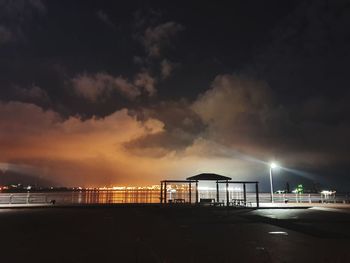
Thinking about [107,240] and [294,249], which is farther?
[107,240]

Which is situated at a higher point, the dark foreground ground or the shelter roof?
the shelter roof

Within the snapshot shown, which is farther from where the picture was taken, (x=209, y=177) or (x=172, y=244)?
(x=209, y=177)

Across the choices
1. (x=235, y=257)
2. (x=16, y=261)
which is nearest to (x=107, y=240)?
(x=16, y=261)

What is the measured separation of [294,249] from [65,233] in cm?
920

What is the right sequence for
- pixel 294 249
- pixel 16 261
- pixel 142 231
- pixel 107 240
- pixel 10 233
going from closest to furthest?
pixel 16 261, pixel 294 249, pixel 107 240, pixel 10 233, pixel 142 231

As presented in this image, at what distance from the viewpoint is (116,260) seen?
8648 millimetres

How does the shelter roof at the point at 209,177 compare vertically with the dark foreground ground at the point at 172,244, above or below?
above

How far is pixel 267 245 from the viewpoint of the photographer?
10867 mm

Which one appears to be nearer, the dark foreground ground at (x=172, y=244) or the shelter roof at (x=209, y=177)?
the dark foreground ground at (x=172, y=244)

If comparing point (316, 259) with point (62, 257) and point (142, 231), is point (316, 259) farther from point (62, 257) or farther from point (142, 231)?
point (142, 231)

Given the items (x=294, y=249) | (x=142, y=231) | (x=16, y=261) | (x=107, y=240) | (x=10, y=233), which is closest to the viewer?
(x=16, y=261)

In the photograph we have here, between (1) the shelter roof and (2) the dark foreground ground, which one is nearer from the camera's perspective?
(2) the dark foreground ground

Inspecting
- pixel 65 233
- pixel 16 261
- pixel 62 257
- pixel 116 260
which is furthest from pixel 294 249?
pixel 65 233

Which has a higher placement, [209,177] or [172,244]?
[209,177]
